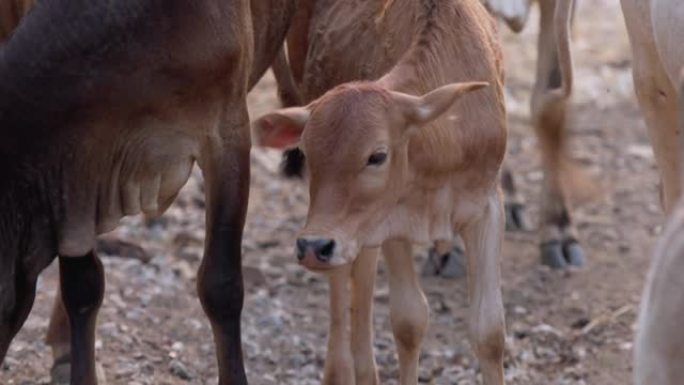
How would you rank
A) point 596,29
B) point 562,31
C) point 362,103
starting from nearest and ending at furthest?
1. point 362,103
2. point 562,31
3. point 596,29

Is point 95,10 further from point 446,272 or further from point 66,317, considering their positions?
point 446,272

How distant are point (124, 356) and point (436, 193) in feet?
6.13

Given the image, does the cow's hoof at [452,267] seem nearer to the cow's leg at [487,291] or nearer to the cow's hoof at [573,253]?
the cow's hoof at [573,253]

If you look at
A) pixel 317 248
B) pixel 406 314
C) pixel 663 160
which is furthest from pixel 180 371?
pixel 663 160

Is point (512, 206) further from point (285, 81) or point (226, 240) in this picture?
point (226, 240)

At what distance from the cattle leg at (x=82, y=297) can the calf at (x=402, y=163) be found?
3.00 feet

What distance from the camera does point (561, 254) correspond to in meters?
10.4

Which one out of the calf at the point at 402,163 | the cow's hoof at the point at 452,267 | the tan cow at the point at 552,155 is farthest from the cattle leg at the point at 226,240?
the tan cow at the point at 552,155

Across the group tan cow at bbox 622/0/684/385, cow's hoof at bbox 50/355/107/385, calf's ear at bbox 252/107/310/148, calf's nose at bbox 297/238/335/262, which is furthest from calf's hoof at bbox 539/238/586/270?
calf's nose at bbox 297/238/335/262

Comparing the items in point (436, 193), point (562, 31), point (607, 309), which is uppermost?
point (562, 31)

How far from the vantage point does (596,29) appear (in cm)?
1564

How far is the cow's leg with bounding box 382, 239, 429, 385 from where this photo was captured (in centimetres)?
767

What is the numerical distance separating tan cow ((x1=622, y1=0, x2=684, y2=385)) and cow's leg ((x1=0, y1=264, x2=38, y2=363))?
7.12ft

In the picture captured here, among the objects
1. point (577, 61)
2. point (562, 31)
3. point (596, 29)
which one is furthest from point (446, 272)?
point (596, 29)
